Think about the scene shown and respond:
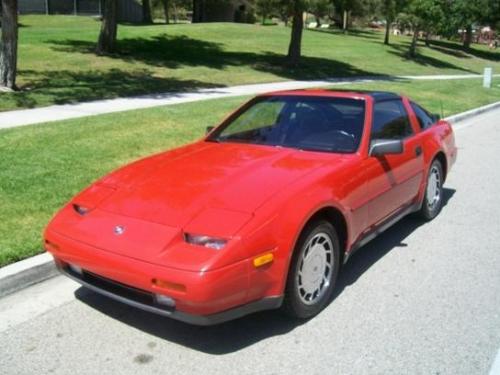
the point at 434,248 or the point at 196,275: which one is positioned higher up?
the point at 196,275

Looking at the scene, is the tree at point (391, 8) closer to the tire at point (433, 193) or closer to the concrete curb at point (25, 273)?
the tire at point (433, 193)

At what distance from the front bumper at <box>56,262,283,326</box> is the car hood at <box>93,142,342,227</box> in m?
0.44

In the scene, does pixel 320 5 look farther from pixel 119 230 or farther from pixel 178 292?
pixel 178 292

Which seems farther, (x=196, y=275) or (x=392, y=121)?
(x=392, y=121)

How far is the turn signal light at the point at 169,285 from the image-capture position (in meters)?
3.39

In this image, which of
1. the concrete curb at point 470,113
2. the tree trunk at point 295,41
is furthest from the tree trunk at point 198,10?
the concrete curb at point 470,113

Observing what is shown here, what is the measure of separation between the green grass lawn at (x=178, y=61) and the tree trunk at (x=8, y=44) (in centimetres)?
52

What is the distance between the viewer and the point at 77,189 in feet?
21.5

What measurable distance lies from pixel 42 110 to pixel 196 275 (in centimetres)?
934

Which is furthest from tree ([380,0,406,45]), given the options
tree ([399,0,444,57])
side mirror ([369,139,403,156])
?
side mirror ([369,139,403,156])

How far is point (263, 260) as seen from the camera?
3580mm

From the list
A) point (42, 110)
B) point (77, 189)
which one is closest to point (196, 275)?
point (77, 189)

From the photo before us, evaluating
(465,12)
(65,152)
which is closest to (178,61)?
(65,152)

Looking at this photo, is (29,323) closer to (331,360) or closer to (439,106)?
(331,360)
